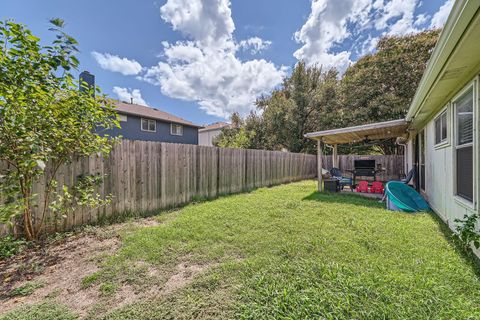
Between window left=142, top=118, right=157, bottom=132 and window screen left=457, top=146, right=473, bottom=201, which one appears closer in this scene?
window screen left=457, top=146, right=473, bottom=201

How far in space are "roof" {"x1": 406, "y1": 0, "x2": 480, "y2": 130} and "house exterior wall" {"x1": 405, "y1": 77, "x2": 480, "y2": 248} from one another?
6.5 inches

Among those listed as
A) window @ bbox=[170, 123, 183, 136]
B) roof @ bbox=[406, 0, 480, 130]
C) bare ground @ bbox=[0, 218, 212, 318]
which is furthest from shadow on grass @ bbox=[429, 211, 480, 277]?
window @ bbox=[170, 123, 183, 136]

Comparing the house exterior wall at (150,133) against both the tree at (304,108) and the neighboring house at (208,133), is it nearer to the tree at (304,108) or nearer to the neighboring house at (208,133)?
the tree at (304,108)

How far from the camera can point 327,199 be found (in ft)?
19.5

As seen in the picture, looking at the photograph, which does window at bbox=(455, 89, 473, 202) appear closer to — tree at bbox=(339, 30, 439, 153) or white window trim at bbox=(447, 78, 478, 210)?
white window trim at bbox=(447, 78, 478, 210)

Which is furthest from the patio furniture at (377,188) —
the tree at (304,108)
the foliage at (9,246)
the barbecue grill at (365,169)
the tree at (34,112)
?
the foliage at (9,246)

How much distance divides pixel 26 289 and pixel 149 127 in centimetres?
1440

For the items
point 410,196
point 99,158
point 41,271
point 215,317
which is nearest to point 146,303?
point 215,317

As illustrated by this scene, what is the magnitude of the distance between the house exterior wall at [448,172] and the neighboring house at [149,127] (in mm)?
13941

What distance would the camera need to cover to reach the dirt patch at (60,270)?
1.87 meters

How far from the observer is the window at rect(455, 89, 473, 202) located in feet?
8.94

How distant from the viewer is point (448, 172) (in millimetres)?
3508

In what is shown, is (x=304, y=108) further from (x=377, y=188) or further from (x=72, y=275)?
(x=72, y=275)

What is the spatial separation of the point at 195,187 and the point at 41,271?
3.65m
